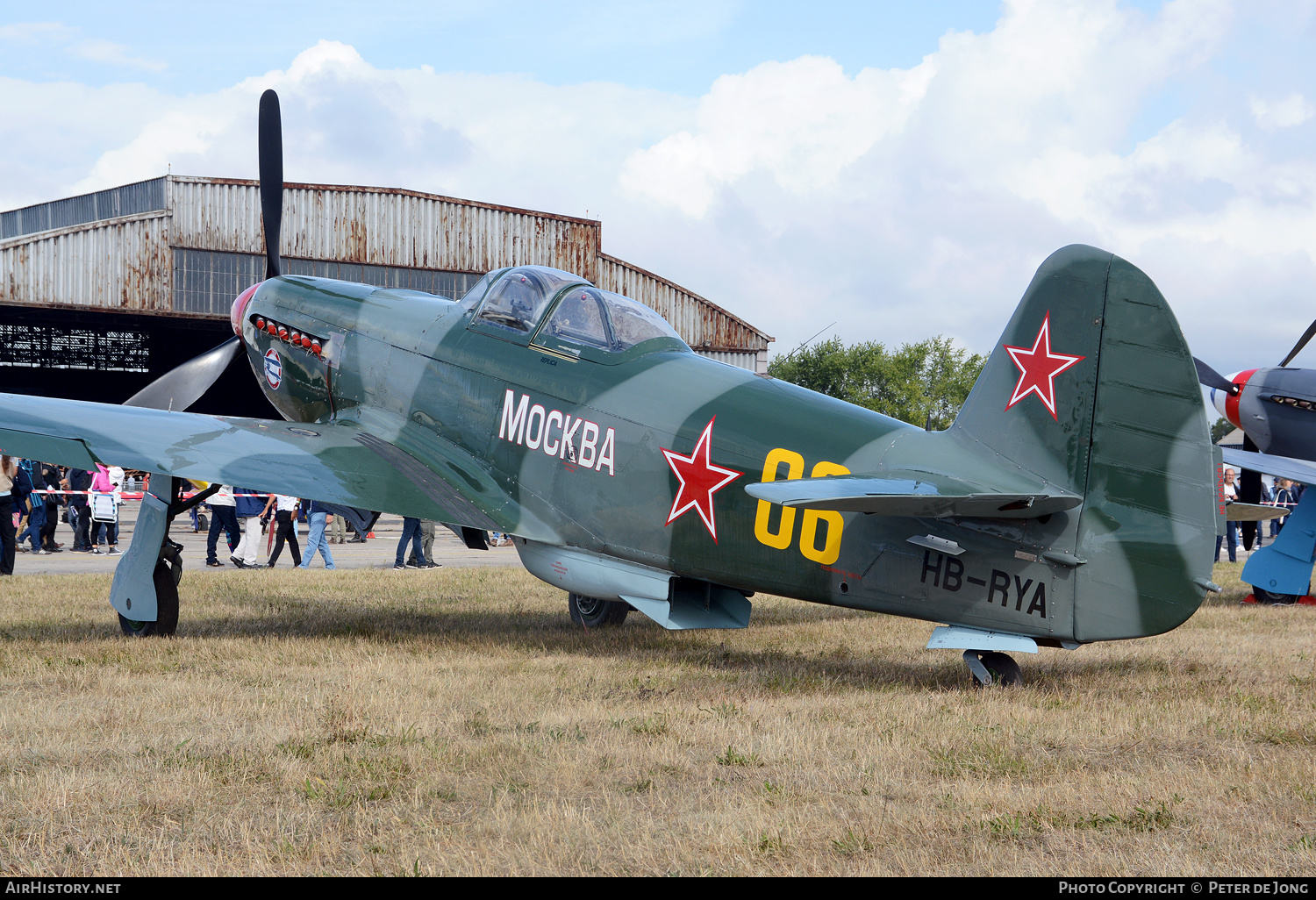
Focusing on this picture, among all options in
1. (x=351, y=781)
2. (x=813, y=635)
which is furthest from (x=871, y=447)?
(x=351, y=781)

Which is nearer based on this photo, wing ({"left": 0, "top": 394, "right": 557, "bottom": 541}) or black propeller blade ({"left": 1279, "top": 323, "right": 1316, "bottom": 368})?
wing ({"left": 0, "top": 394, "right": 557, "bottom": 541})

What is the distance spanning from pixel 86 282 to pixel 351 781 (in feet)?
90.7

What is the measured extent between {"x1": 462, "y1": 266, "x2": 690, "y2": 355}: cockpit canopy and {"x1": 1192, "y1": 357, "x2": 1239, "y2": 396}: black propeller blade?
26.6 feet

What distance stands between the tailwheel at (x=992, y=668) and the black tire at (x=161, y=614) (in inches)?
235

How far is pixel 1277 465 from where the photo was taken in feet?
40.5

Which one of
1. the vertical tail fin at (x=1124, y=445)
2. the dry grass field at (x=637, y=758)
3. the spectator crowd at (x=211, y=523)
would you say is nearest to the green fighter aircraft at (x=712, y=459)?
the vertical tail fin at (x=1124, y=445)

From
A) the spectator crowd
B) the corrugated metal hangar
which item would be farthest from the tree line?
the spectator crowd

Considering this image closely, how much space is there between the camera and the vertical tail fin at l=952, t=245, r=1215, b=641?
590 centimetres

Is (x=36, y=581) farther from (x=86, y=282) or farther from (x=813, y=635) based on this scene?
(x=86, y=282)

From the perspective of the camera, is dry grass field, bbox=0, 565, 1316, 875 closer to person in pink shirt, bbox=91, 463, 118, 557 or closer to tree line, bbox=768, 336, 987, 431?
person in pink shirt, bbox=91, 463, 118, 557

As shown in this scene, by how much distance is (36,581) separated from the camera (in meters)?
12.0

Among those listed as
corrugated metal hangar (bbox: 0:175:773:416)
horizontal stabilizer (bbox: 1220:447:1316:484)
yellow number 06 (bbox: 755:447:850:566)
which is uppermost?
corrugated metal hangar (bbox: 0:175:773:416)

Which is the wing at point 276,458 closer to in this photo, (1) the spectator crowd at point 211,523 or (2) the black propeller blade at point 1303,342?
(1) the spectator crowd at point 211,523

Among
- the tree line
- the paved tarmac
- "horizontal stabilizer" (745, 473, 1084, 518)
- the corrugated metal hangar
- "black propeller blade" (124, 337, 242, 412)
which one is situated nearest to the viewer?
"horizontal stabilizer" (745, 473, 1084, 518)
